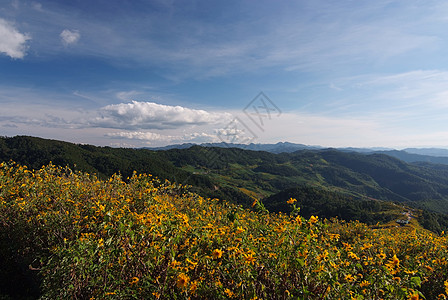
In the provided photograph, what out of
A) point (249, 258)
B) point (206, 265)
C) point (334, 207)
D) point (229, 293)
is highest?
point (249, 258)

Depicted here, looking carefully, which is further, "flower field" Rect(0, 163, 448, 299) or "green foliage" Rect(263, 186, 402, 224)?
"green foliage" Rect(263, 186, 402, 224)

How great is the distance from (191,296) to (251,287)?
1.02 metres

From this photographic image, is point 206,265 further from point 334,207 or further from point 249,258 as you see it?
point 334,207

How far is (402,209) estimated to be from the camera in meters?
118

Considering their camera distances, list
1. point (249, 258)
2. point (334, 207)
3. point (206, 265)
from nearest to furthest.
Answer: point (249, 258)
point (206, 265)
point (334, 207)

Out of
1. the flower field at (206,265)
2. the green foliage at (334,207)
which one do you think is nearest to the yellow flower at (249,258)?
the flower field at (206,265)

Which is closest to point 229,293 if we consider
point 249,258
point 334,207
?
point 249,258

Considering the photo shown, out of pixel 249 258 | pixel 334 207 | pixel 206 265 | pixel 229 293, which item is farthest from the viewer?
pixel 334 207

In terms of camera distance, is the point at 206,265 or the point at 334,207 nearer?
the point at 206,265

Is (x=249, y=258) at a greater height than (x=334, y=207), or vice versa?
(x=249, y=258)

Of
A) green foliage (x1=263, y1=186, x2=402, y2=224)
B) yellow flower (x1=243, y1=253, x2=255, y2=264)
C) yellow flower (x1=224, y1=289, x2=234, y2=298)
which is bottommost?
green foliage (x1=263, y1=186, x2=402, y2=224)

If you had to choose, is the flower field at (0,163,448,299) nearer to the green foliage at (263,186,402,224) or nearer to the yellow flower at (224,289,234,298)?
the yellow flower at (224,289,234,298)

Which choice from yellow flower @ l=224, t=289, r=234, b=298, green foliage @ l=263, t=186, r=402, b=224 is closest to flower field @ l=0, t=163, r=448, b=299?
yellow flower @ l=224, t=289, r=234, b=298

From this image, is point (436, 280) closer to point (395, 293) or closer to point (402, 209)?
point (395, 293)
